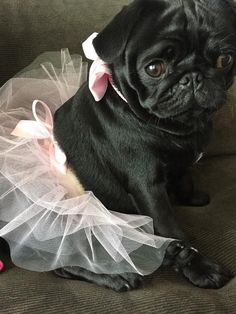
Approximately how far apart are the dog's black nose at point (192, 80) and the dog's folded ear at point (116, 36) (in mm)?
113

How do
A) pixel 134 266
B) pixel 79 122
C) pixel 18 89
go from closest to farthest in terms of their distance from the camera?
pixel 134 266
pixel 79 122
pixel 18 89

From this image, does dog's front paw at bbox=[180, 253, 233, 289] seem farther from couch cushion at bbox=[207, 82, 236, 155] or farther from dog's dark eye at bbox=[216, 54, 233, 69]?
couch cushion at bbox=[207, 82, 236, 155]

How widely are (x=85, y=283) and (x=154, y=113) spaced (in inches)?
12.3

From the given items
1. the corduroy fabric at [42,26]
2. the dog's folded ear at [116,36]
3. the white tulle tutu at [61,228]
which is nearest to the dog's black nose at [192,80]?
the dog's folded ear at [116,36]

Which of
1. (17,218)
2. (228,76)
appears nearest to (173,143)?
(228,76)

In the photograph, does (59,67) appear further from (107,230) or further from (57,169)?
(107,230)

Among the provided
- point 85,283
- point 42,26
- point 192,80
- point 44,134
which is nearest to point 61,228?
point 85,283

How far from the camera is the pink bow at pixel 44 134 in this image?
1.00 m

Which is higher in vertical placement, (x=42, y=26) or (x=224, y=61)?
(x=42, y=26)

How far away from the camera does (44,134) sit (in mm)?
1036

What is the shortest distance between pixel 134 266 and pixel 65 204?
0.54 feet

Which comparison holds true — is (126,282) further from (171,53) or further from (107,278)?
(171,53)

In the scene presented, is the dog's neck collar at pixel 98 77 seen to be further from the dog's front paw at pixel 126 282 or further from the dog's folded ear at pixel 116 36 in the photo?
the dog's front paw at pixel 126 282

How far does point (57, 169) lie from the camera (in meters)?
1.00
